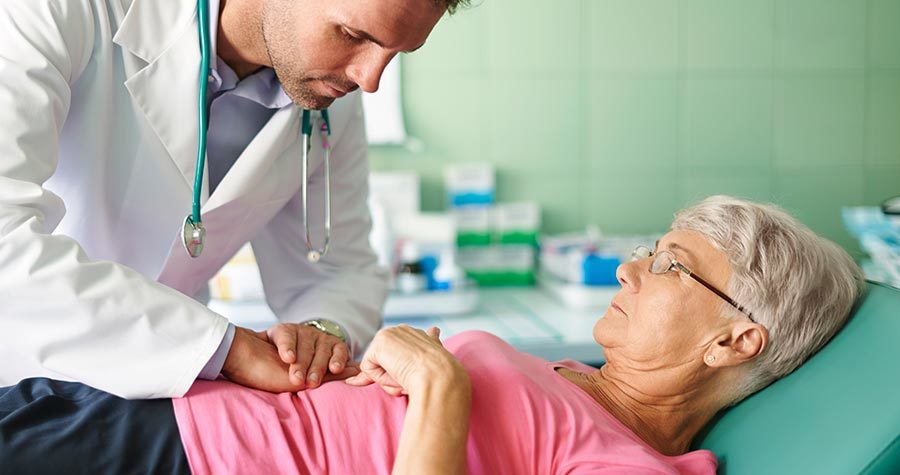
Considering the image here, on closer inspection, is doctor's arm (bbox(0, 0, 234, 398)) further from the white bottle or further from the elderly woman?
the white bottle

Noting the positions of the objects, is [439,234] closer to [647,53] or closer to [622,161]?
[622,161]

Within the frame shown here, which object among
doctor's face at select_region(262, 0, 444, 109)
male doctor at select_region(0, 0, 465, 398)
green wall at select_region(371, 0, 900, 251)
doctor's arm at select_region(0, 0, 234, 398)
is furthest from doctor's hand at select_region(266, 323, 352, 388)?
green wall at select_region(371, 0, 900, 251)

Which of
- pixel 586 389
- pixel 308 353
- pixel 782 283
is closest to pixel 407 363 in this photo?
pixel 308 353

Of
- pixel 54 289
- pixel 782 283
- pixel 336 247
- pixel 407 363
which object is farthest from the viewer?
pixel 336 247

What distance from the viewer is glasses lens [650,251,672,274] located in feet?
5.14

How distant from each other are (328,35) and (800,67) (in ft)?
8.67

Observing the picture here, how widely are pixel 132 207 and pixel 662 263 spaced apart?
0.99m

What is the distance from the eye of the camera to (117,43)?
1.58 metres

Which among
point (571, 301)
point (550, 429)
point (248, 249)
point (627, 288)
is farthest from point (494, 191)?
point (550, 429)

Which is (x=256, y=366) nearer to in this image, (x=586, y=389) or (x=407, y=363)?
(x=407, y=363)

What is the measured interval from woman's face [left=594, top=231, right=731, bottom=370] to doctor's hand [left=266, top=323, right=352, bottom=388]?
49cm

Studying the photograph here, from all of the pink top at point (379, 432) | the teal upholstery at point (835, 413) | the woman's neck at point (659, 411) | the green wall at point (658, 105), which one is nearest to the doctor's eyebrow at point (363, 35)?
the pink top at point (379, 432)

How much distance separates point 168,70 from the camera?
1.58m

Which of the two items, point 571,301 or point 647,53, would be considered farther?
point 647,53
